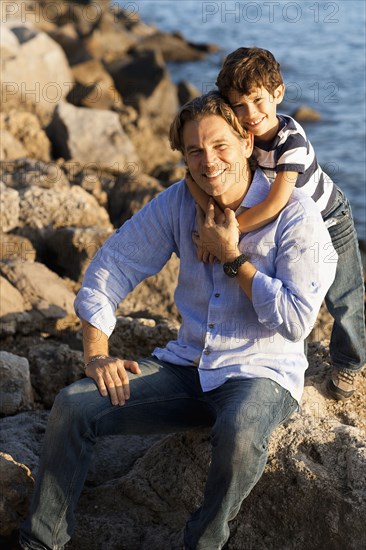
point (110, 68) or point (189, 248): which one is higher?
point (189, 248)

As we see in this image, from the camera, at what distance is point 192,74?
19.9 metres

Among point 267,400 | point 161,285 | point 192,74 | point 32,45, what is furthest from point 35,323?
point 192,74

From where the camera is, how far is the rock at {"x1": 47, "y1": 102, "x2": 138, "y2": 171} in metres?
9.12

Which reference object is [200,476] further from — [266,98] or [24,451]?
[266,98]

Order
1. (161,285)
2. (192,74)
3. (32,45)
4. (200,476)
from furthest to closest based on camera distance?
(192,74) → (32,45) → (161,285) → (200,476)

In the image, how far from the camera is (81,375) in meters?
4.52

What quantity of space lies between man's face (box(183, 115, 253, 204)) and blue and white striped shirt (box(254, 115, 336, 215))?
0.81 ft

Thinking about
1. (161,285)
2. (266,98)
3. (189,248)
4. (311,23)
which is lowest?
(311,23)

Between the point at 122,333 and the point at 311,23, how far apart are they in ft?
71.4

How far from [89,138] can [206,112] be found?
19.5ft

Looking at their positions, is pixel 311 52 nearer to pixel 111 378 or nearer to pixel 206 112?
pixel 206 112

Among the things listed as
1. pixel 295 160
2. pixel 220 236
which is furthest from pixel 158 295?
pixel 220 236

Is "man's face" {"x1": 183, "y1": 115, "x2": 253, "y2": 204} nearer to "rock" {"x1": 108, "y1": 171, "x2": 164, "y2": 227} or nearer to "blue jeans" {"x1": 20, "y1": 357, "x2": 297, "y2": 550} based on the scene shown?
"blue jeans" {"x1": 20, "y1": 357, "x2": 297, "y2": 550}

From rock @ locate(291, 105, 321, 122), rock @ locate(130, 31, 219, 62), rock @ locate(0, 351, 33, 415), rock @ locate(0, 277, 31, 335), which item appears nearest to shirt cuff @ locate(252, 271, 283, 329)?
rock @ locate(0, 351, 33, 415)
